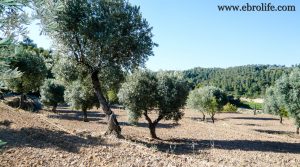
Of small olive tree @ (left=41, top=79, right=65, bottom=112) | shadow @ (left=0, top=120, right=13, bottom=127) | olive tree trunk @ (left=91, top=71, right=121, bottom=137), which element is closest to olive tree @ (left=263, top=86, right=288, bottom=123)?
small olive tree @ (left=41, top=79, right=65, bottom=112)

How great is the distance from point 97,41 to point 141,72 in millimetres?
10115

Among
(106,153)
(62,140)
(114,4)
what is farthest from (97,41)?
(106,153)

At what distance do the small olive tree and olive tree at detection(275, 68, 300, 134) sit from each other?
36962mm

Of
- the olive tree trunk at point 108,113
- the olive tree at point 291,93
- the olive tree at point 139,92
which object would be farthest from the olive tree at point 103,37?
the olive tree at point 291,93

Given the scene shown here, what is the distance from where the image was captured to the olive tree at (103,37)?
25.8 m

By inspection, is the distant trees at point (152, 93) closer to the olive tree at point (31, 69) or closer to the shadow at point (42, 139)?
the olive tree at point (31, 69)

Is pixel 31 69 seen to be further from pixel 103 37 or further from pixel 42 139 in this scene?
pixel 42 139

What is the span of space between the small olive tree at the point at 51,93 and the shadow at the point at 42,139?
40.2 meters

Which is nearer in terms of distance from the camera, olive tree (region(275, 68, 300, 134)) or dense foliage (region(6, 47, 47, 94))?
dense foliage (region(6, 47, 47, 94))

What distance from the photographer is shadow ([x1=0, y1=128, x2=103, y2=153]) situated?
18.5 m

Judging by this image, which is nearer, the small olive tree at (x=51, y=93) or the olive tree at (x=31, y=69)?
the olive tree at (x=31, y=69)

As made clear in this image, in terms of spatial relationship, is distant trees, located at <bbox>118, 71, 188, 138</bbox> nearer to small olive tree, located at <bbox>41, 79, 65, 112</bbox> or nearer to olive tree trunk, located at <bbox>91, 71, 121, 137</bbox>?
olive tree trunk, located at <bbox>91, 71, 121, 137</bbox>

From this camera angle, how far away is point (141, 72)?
35.5 meters

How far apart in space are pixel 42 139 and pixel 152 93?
1624 centimetres
